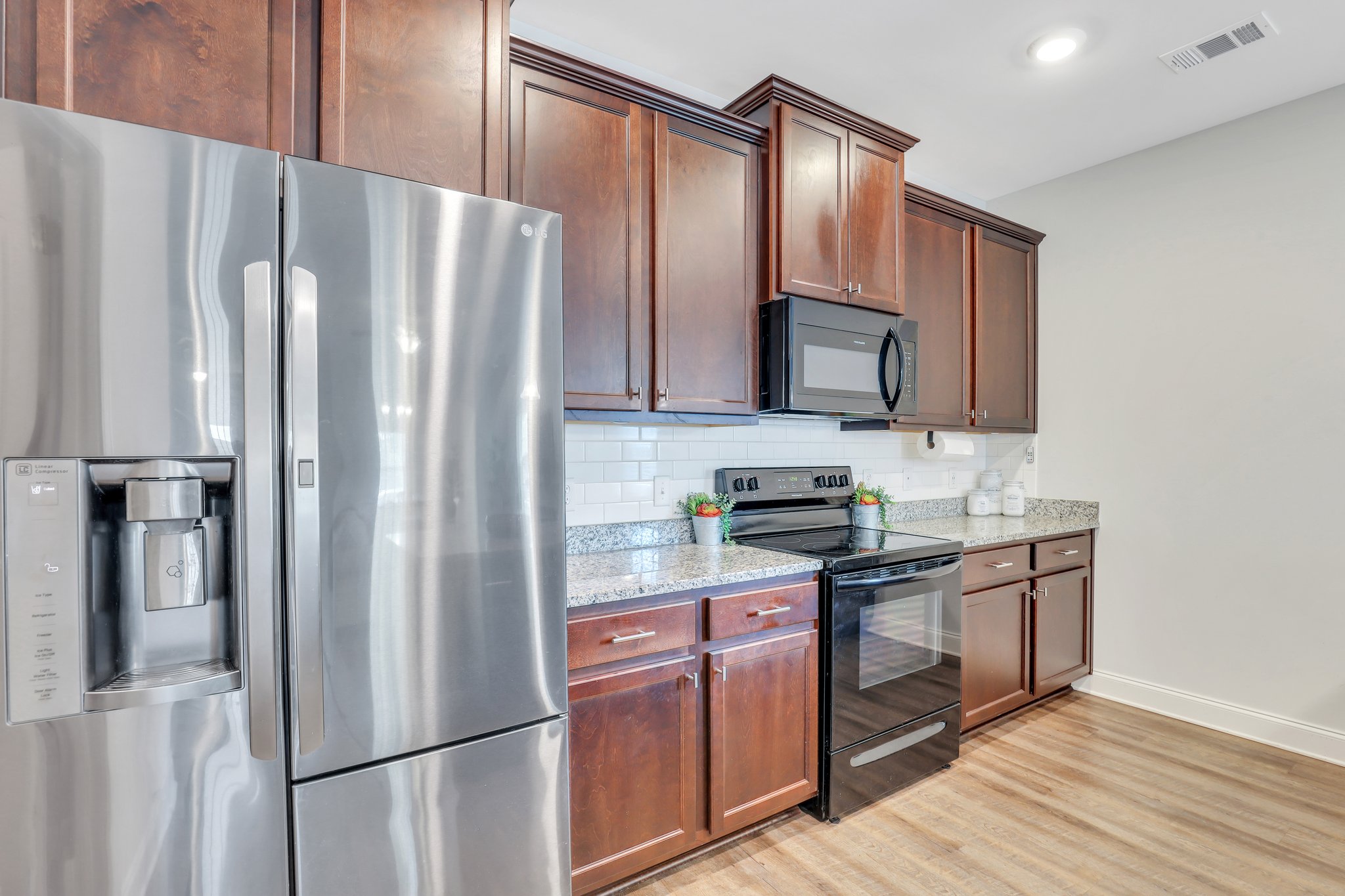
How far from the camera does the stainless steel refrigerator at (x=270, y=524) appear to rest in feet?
3.23

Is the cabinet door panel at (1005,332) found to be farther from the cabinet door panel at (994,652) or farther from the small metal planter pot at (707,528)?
the small metal planter pot at (707,528)

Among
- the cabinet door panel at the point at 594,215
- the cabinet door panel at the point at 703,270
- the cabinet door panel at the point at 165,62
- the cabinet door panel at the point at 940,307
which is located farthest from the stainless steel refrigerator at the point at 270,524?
the cabinet door panel at the point at 940,307

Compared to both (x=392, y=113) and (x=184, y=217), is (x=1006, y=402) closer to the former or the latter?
(x=392, y=113)

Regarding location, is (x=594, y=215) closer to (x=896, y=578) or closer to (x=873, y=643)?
(x=896, y=578)

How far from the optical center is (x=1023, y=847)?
83.0 inches

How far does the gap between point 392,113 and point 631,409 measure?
105cm

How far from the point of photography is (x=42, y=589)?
97cm

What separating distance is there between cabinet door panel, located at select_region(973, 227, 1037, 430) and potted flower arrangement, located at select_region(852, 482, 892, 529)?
2.50ft

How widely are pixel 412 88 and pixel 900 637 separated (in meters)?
2.28

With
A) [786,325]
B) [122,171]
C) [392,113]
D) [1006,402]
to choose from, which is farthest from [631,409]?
[1006,402]

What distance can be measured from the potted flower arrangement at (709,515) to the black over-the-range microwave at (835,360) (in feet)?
1.35

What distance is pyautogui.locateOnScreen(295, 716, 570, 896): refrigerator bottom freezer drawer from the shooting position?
3.96 ft

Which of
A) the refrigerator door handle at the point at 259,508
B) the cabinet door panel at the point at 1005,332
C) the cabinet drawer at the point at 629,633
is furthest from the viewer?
the cabinet door panel at the point at 1005,332

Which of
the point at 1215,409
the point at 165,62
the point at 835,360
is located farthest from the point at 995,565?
the point at 165,62
